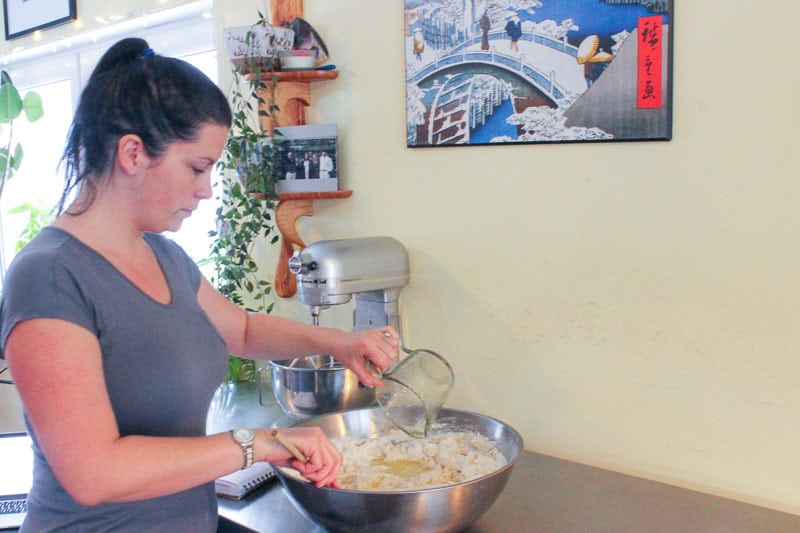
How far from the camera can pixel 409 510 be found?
1.02 meters

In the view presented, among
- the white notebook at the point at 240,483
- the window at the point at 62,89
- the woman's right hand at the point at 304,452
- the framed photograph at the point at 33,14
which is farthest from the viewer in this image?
the framed photograph at the point at 33,14

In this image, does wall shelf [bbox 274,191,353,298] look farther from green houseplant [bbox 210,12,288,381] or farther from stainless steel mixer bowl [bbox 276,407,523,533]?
stainless steel mixer bowl [bbox 276,407,523,533]

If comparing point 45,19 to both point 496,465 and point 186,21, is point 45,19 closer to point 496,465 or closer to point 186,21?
point 186,21

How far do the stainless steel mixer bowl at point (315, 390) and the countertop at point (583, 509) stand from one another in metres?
0.17

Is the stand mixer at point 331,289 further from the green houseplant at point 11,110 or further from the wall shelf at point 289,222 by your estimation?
the green houseplant at point 11,110

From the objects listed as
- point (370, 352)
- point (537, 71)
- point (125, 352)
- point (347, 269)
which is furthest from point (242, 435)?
point (537, 71)

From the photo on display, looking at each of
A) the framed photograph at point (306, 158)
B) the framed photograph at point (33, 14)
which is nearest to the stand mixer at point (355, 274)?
the framed photograph at point (306, 158)

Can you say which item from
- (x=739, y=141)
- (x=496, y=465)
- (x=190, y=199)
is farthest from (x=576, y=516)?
(x=190, y=199)

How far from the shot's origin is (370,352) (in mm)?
1235

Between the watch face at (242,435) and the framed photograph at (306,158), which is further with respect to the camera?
the framed photograph at (306,158)

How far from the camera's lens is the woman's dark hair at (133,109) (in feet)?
3.16

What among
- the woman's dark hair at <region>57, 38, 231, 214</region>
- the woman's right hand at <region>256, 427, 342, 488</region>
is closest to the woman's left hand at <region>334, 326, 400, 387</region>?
the woman's right hand at <region>256, 427, 342, 488</region>

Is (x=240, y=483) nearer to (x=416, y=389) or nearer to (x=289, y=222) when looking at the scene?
(x=416, y=389)

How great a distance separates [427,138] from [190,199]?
663 mm
